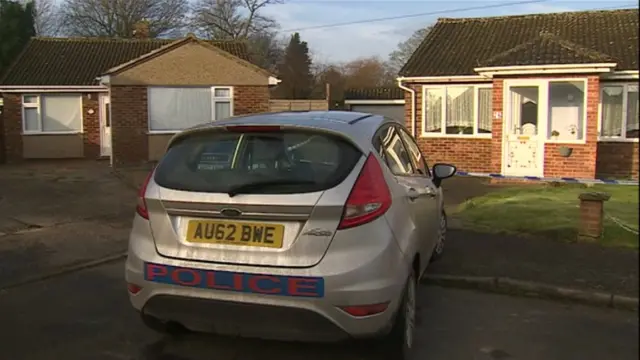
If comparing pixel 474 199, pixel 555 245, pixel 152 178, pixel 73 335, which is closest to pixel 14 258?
pixel 73 335

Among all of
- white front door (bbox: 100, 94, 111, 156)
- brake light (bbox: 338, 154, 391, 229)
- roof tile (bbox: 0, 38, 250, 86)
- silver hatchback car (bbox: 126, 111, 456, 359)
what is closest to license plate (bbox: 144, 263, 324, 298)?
silver hatchback car (bbox: 126, 111, 456, 359)

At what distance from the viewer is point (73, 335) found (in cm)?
473

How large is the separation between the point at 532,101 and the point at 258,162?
12896 mm

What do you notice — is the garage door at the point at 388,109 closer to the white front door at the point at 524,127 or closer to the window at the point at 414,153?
the white front door at the point at 524,127

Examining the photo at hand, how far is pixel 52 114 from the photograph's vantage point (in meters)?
21.8

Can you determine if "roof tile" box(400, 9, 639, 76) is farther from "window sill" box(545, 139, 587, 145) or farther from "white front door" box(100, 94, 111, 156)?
"white front door" box(100, 94, 111, 156)

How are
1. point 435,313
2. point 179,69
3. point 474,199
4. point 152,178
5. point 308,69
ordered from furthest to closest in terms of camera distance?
point 308,69 → point 179,69 → point 474,199 → point 435,313 → point 152,178

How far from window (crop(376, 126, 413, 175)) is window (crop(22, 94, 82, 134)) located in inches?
764

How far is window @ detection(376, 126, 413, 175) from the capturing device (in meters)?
4.32

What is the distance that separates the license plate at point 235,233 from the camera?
3.60m

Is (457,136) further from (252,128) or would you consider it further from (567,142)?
(252,128)

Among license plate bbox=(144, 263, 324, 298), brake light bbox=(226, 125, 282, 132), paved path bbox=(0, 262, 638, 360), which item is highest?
brake light bbox=(226, 125, 282, 132)

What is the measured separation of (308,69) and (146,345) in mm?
51722

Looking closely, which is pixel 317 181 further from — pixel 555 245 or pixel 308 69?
pixel 308 69
